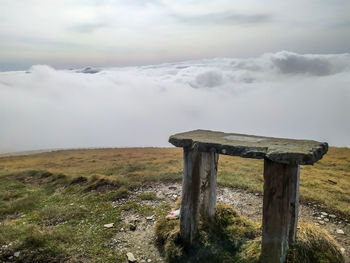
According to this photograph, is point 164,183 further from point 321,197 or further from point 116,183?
point 321,197

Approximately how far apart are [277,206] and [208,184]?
2474 mm

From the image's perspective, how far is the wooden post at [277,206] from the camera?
225 inches

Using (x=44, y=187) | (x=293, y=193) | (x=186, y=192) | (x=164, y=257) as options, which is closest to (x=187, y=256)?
(x=164, y=257)

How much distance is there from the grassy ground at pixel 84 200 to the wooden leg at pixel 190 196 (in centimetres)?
194

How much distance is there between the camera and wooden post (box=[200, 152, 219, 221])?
25.6 feet

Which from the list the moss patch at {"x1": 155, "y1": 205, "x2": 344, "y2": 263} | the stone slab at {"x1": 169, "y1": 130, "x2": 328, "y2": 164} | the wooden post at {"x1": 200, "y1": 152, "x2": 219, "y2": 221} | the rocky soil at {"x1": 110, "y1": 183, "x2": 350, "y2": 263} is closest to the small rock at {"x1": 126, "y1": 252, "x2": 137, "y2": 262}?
the rocky soil at {"x1": 110, "y1": 183, "x2": 350, "y2": 263}

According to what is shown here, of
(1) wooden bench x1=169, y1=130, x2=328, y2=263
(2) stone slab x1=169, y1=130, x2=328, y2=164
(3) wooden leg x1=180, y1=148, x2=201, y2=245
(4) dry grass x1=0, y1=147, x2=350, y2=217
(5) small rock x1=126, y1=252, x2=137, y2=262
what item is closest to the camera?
(2) stone slab x1=169, y1=130, x2=328, y2=164

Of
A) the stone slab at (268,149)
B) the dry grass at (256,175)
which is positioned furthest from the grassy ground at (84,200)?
the stone slab at (268,149)

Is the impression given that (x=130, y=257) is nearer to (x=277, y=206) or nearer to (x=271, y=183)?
(x=277, y=206)

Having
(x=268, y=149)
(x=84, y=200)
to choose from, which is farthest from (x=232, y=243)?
(x=84, y=200)

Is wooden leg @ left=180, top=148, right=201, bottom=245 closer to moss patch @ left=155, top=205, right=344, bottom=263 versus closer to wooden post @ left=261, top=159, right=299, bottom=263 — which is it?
moss patch @ left=155, top=205, right=344, bottom=263

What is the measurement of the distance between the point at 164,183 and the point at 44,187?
22.5 ft

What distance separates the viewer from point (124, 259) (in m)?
7.18

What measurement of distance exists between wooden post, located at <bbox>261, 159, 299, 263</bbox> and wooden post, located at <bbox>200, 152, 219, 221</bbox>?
2.12 metres
